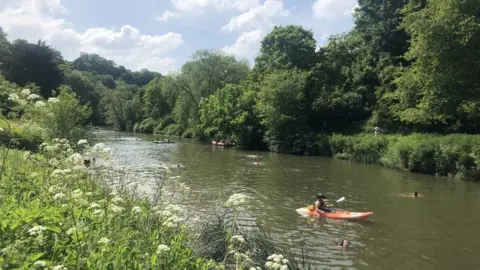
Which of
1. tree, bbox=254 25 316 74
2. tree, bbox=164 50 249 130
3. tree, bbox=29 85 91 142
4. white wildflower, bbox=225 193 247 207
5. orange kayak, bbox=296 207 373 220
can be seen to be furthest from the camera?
tree, bbox=164 50 249 130

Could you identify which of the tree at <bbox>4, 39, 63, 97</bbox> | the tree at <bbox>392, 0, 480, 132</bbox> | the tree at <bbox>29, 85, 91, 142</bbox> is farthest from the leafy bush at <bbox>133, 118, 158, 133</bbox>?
the tree at <bbox>392, 0, 480, 132</bbox>

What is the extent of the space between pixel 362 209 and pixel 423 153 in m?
11.8

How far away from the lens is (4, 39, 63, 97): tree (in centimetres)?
5409

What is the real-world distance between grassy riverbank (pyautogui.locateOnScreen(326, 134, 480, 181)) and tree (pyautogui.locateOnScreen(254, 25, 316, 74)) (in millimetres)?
15320

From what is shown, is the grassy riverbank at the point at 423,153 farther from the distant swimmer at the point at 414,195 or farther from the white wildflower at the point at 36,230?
the white wildflower at the point at 36,230

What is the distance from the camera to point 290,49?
155ft

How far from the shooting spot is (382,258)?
414 inches

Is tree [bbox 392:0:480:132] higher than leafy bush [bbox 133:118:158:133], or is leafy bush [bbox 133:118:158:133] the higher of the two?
tree [bbox 392:0:480:132]

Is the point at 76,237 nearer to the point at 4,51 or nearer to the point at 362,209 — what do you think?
the point at 362,209

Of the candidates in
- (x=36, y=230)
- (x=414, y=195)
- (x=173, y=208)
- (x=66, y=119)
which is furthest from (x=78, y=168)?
(x=66, y=119)

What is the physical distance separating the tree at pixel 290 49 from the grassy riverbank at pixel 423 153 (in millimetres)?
15320

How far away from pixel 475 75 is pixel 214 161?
18.5m

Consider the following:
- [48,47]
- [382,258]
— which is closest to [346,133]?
[382,258]

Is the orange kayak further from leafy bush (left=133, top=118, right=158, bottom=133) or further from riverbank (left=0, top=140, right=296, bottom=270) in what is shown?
leafy bush (left=133, top=118, right=158, bottom=133)
